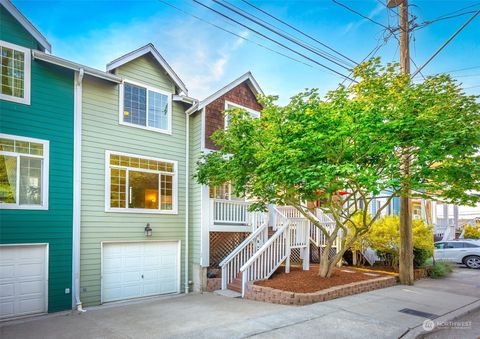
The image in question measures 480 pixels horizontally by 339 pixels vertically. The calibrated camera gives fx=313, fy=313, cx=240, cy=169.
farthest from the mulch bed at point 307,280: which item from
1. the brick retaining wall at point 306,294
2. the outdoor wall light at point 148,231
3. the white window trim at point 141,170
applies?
the white window trim at point 141,170

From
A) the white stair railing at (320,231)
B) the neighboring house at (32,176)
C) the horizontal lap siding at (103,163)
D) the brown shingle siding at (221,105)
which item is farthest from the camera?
the white stair railing at (320,231)

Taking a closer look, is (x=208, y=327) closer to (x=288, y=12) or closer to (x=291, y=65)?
(x=288, y=12)

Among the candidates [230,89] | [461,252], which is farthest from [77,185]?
[461,252]

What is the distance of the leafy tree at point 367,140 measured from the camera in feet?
22.6

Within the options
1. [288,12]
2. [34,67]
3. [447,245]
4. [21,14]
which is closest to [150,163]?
[34,67]

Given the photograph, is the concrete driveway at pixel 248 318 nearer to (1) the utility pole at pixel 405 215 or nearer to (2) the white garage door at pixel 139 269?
(2) the white garage door at pixel 139 269

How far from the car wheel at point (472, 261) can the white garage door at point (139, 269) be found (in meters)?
14.1

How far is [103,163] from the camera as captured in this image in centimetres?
922

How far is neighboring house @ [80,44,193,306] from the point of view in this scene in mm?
8961

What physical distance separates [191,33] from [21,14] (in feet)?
18.0

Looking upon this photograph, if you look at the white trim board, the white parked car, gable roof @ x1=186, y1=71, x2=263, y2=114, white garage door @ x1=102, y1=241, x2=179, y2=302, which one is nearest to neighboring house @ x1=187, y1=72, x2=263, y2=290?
gable roof @ x1=186, y1=71, x2=263, y2=114

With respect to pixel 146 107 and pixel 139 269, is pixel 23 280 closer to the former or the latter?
pixel 139 269

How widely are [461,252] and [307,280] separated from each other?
1083 centimetres

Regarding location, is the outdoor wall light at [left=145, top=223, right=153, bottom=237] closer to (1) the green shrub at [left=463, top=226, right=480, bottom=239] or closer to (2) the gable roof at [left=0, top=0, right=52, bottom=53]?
(2) the gable roof at [left=0, top=0, right=52, bottom=53]
